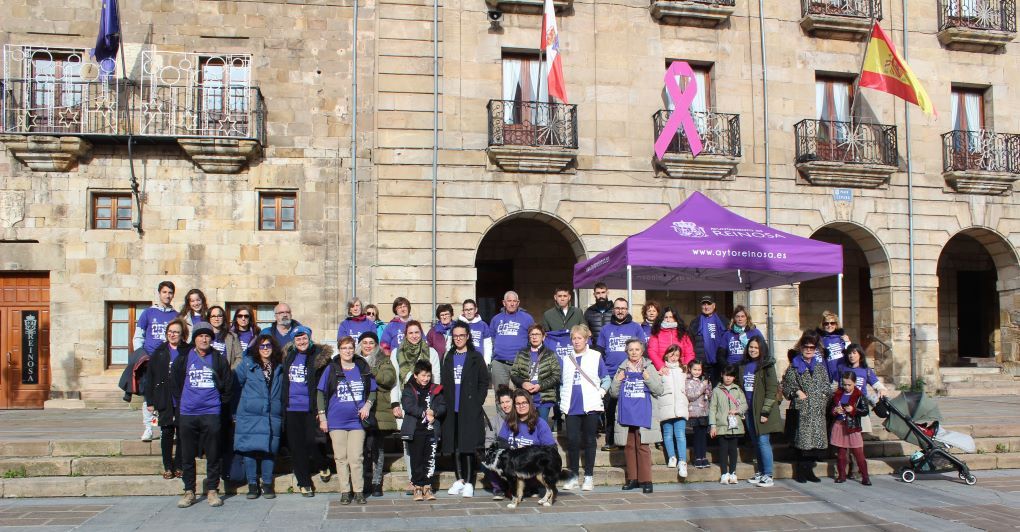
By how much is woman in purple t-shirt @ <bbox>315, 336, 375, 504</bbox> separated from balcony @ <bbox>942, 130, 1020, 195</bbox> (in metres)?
15.1

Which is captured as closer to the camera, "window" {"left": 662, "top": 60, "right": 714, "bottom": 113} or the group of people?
the group of people

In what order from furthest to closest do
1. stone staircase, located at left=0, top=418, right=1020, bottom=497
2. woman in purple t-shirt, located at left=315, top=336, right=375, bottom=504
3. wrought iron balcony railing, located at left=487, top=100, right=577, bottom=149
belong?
1. wrought iron balcony railing, located at left=487, top=100, right=577, bottom=149
2. stone staircase, located at left=0, top=418, right=1020, bottom=497
3. woman in purple t-shirt, located at left=315, top=336, right=375, bottom=504

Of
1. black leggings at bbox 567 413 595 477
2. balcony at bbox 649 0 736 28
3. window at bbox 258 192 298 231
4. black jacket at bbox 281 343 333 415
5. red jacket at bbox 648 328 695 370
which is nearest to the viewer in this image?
black jacket at bbox 281 343 333 415

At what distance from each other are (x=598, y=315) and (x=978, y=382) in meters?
12.1

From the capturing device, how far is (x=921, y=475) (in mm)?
10391

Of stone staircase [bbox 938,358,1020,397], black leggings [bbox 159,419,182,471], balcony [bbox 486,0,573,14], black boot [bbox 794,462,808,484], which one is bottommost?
black boot [bbox 794,462,808,484]

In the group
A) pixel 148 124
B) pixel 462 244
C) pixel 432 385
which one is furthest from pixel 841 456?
pixel 148 124

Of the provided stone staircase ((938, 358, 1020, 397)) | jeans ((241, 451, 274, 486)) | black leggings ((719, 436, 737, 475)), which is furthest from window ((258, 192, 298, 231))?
stone staircase ((938, 358, 1020, 397))

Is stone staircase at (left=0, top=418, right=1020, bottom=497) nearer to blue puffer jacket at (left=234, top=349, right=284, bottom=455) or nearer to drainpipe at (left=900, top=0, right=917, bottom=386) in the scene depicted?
blue puffer jacket at (left=234, top=349, right=284, bottom=455)

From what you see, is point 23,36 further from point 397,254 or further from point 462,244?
point 462,244

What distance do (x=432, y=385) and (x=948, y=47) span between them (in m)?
15.8

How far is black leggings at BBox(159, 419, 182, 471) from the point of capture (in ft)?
29.5

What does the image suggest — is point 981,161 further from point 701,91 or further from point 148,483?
point 148,483

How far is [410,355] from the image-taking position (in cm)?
910
